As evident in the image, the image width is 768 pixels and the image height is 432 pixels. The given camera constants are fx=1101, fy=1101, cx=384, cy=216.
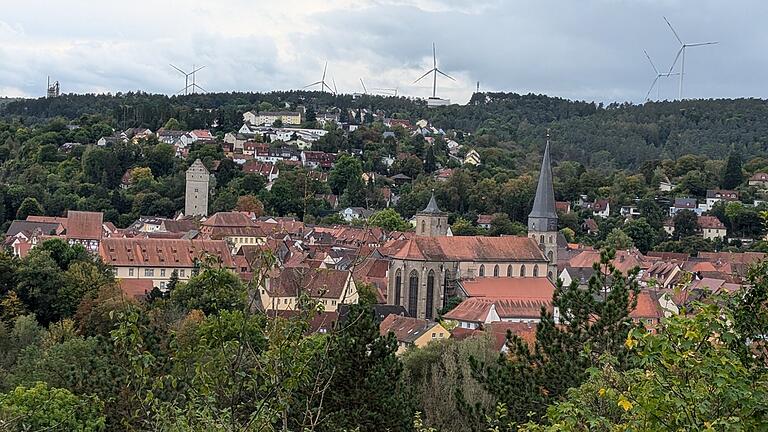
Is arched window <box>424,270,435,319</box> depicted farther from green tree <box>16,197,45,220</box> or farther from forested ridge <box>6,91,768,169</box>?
forested ridge <box>6,91,768,169</box>

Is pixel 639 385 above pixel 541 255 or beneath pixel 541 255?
above

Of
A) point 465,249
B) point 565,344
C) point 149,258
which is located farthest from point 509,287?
point 565,344

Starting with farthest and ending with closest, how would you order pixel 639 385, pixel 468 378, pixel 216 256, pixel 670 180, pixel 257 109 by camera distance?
pixel 257 109, pixel 670 180, pixel 468 378, pixel 216 256, pixel 639 385

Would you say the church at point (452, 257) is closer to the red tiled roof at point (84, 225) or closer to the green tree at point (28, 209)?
the red tiled roof at point (84, 225)

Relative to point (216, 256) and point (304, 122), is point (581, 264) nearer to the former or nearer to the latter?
point (216, 256)

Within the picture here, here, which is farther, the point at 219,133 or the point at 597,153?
the point at 597,153

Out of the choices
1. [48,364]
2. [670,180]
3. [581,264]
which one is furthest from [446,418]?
[670,180]
